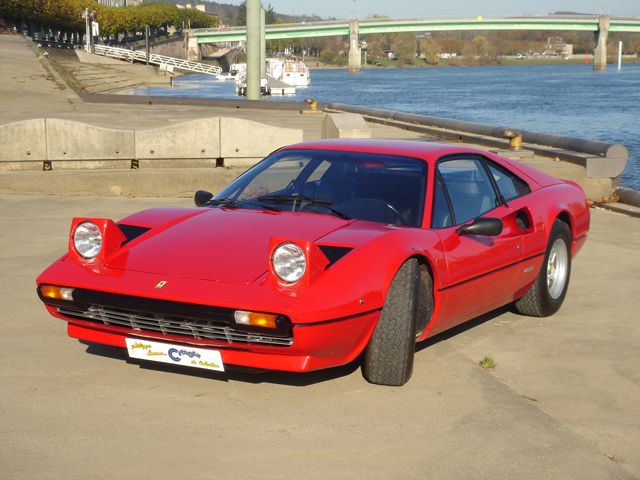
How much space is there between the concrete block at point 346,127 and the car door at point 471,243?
7.80 meters

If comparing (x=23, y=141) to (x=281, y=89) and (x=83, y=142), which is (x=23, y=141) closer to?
(x=83, y=142)

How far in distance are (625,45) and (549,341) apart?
623 ft

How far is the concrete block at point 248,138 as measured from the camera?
1152 cm

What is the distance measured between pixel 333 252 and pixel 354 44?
373 ft

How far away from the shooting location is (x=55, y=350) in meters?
4.57

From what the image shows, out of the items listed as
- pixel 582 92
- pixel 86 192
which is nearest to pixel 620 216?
pixel 86 192

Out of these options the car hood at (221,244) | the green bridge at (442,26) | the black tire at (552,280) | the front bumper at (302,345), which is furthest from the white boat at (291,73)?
the front bumper at (302,345)

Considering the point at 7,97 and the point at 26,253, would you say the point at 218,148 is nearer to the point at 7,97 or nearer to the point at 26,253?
the point at 26,253

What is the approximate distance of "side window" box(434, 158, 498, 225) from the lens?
482 centimetres

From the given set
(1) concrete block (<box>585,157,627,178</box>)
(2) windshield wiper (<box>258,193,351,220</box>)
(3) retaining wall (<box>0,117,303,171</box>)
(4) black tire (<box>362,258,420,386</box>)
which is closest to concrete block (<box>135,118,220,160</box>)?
(3) retaining wall (<box>0,117,303,171</box>)

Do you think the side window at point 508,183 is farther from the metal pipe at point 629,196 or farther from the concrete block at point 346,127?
the concrete block at point 346,127

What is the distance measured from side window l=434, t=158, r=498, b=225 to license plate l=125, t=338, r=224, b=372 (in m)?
1.79

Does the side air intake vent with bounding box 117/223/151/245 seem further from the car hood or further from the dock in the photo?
the dock

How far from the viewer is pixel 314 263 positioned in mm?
3666
